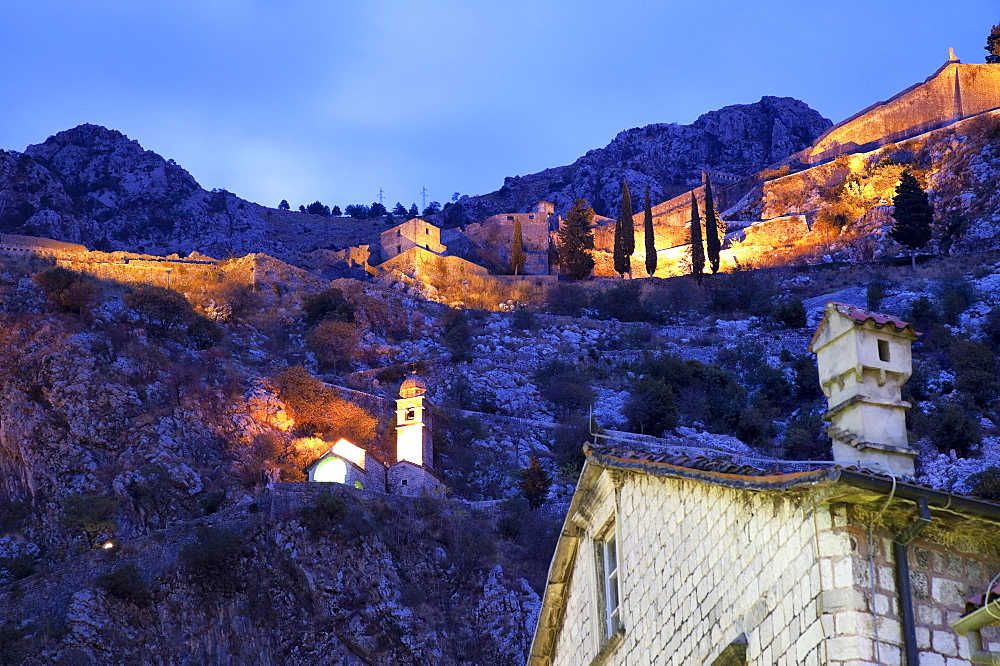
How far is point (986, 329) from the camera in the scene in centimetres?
5622

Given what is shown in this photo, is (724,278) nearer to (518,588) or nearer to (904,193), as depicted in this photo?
(904,193)

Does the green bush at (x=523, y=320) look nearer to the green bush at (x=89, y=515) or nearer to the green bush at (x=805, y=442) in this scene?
the green bush at (x=805, y=442)

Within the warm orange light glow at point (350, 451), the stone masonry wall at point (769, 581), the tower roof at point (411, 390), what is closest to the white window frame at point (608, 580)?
the stone masonry wall at point (769, 581)

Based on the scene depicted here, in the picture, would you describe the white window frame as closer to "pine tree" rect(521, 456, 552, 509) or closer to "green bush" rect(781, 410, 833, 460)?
"pine tree" rect(521, 456, 552, 509)

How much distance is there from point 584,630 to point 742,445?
37.4 meters

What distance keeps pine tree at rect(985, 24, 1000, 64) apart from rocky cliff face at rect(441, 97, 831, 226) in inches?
992

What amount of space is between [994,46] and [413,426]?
6748 cm

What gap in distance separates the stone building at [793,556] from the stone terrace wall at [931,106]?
278ft

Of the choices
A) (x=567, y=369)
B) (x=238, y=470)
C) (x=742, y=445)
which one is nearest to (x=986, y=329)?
(x=742, y=445)

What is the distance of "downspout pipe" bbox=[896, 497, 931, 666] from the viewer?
7.71 metres

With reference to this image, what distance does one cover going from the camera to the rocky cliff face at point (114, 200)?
90875mm

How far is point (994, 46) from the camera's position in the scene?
95.9m

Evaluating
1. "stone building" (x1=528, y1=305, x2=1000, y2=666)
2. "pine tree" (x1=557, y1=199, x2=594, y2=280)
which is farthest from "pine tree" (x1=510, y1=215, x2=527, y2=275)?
"stone building" (x1=528, y1=305, x2=1000, y2=666)

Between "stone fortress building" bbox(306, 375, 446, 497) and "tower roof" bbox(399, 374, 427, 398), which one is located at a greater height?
"tower roof" bbox(399, 374, 427, 398)
